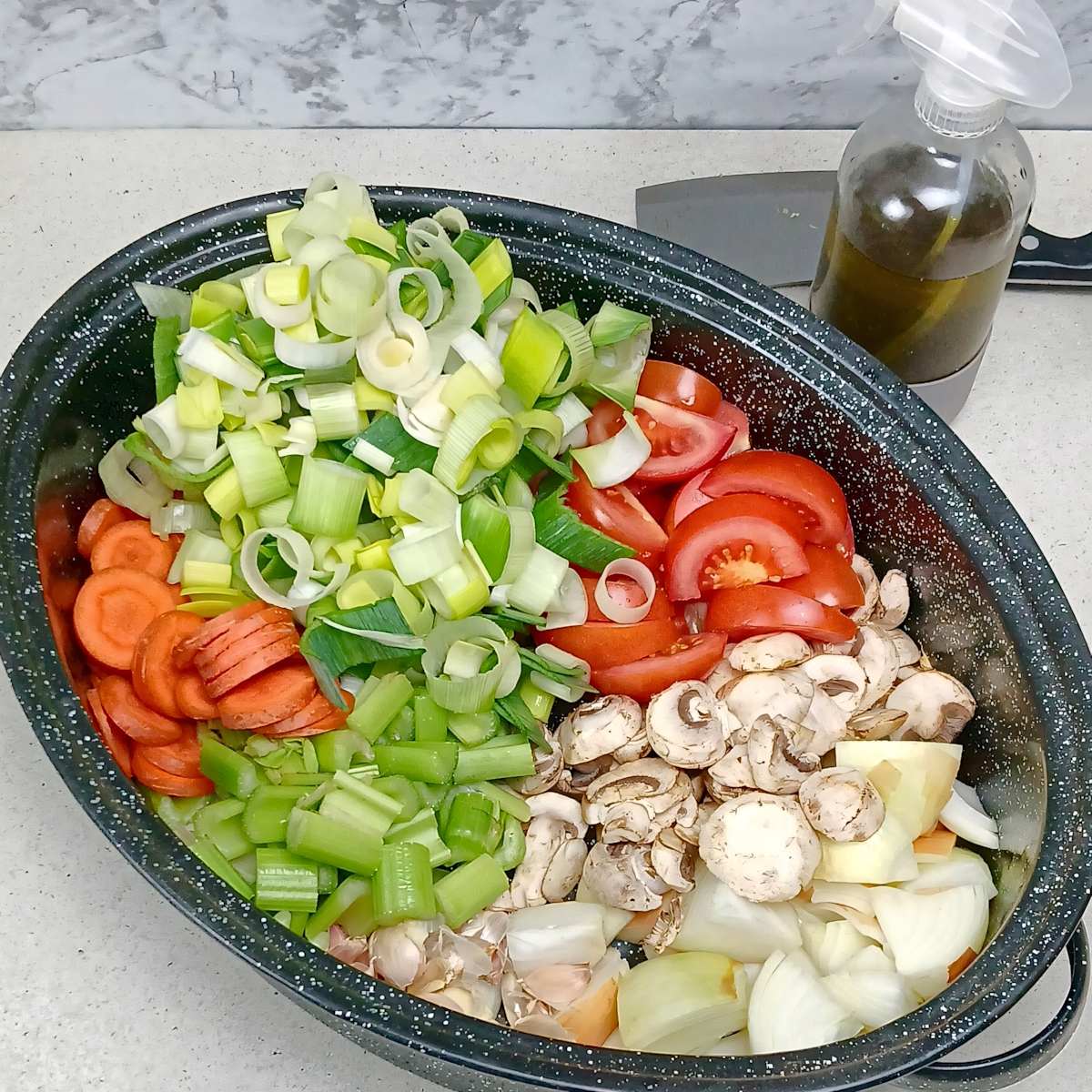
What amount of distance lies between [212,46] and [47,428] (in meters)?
0.64

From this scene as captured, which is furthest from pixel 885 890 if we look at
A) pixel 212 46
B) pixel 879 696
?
pixel 212 46

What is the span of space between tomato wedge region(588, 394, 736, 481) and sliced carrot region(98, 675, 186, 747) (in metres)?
0.47

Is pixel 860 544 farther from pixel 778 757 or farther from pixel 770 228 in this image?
pixel 770 228

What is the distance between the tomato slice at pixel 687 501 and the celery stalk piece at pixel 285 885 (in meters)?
0.44

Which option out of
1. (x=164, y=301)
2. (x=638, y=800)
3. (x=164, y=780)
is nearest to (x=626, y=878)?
(x=638, y=800)

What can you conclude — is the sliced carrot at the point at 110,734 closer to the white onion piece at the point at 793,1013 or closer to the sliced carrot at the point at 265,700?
the sliced carrot at the point at 265,700

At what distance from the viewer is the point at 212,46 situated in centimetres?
148

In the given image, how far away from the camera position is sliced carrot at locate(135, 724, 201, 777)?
1.07 m

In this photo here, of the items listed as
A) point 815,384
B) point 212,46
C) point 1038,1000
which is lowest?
point 1038,1000

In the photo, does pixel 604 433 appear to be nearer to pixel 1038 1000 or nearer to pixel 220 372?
pixel 220 372

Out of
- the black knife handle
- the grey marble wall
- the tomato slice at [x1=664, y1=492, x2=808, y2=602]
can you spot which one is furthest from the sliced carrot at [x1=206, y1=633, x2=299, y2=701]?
the black knife handle

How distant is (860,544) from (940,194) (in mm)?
327

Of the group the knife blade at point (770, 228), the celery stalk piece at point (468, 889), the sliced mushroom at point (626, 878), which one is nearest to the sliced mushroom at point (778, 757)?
the sliced mushroom at point (626, 878)

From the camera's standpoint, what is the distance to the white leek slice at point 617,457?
1.15 m
